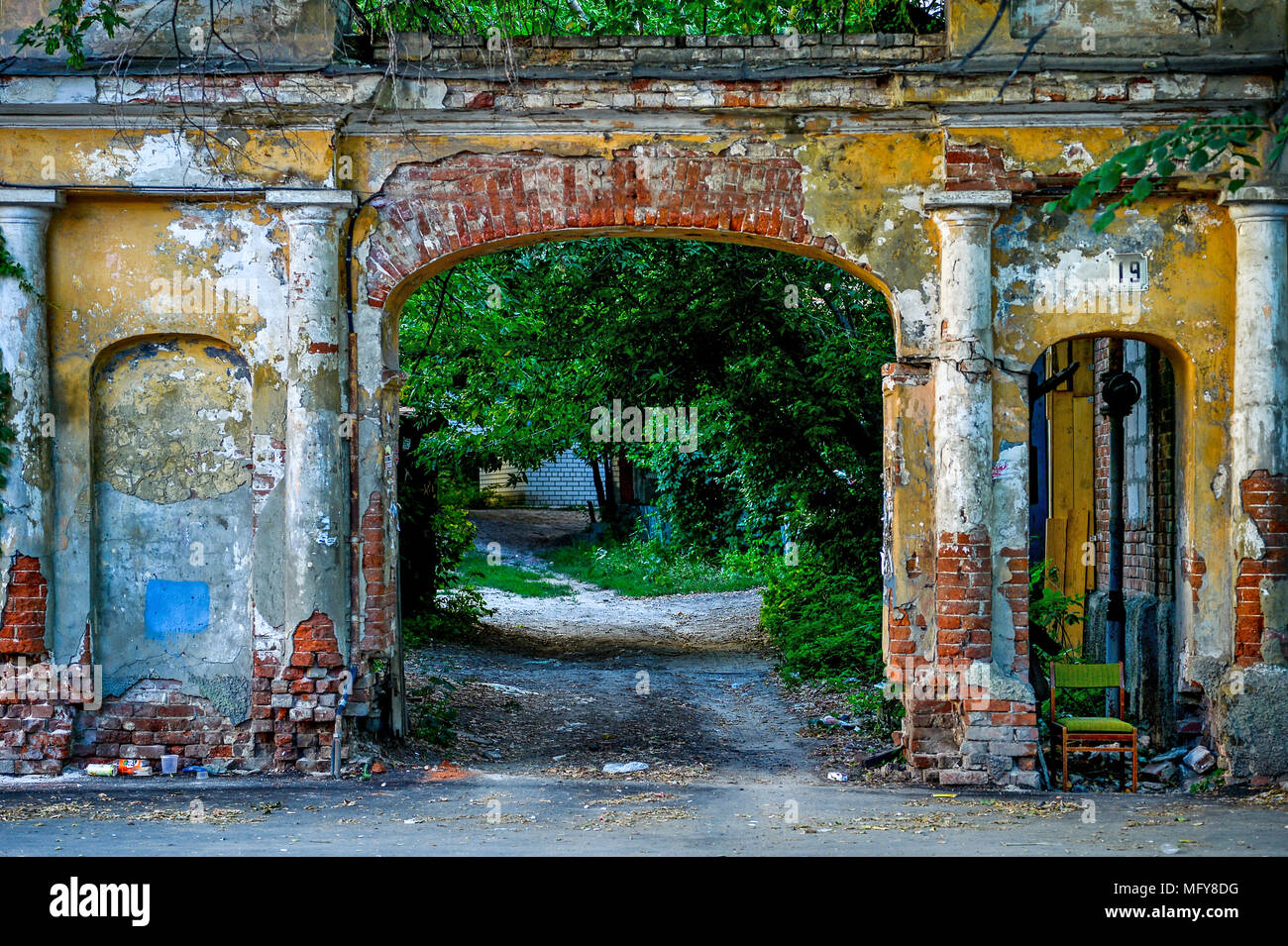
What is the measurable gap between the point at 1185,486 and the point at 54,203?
6.74 m

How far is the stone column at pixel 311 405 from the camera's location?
660 cm

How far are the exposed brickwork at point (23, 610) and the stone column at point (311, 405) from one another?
1.39 meters

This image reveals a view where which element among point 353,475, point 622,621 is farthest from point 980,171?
point 622,621

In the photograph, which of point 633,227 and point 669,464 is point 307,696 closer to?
point 633,227

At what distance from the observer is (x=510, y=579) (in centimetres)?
2036

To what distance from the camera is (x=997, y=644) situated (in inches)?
263

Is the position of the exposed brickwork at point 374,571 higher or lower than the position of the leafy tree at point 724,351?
lower

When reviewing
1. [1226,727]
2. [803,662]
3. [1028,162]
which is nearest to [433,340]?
[803,662]

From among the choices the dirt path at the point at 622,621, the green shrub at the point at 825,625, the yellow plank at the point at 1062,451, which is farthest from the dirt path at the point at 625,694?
the yellow plank at the point at 1062,451

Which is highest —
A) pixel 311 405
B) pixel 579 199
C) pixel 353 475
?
pixel 579 199

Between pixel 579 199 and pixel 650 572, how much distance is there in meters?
14.3

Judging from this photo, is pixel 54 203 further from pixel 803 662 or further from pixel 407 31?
pixel 803 662

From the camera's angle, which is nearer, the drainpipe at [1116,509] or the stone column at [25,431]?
the stone column at [25,431]

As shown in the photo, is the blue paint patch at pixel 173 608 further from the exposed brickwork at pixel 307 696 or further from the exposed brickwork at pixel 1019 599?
the exposed brickwork at pixel 1019 599
